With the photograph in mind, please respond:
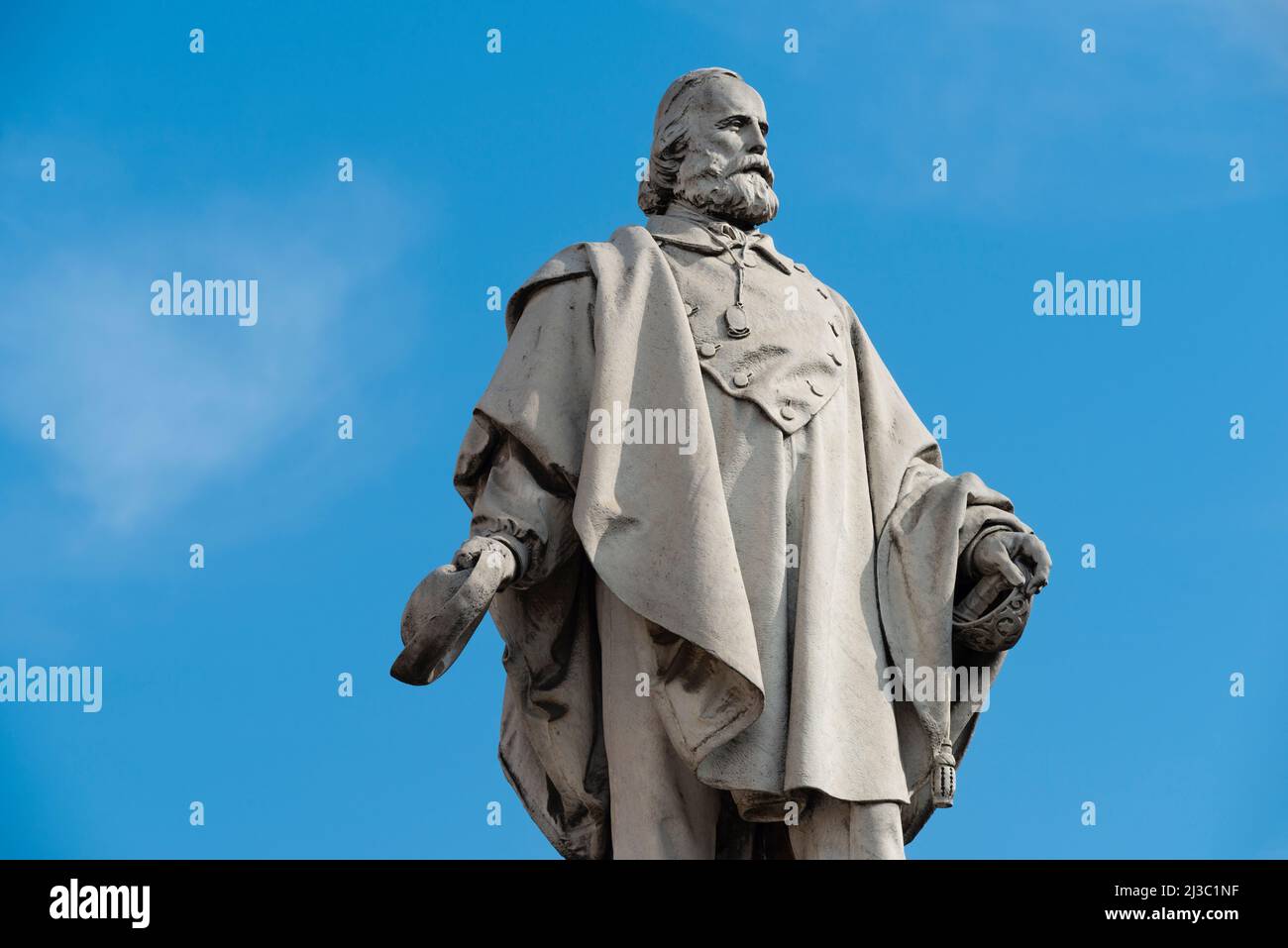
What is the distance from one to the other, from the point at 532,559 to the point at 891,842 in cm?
203

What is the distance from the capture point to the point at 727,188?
14.4m

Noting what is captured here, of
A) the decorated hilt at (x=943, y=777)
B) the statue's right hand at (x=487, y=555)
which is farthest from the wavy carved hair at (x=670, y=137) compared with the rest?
the decorated hilt at (x=943, y=777)

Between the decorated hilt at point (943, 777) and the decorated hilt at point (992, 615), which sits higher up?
the decorated hilt at point (992, 615)

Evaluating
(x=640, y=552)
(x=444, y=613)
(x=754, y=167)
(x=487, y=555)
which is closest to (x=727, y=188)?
(x=754, y=167)

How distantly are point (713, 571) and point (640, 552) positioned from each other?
0.38 meters

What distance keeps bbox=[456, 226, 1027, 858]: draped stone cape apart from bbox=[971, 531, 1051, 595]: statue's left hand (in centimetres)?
13

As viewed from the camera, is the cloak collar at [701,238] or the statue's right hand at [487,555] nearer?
the statue's right hand at [487,555]

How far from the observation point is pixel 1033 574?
13391 millimetres

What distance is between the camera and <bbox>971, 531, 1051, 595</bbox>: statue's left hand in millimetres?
13367

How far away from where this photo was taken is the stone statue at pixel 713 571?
13047 mm

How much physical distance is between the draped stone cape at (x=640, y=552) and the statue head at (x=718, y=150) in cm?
50

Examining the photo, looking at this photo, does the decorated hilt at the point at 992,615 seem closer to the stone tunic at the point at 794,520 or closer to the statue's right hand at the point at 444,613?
the stone tunic at the point at 794,520

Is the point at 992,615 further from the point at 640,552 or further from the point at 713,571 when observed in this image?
the point at 640,552

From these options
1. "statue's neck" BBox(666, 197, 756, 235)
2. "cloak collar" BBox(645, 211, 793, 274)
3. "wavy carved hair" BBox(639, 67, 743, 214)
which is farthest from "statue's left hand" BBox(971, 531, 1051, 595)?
"wavy carved hair" BBox(639, 67, 743, 214)
